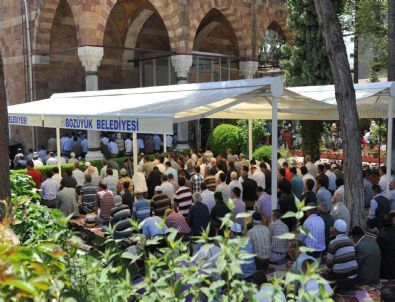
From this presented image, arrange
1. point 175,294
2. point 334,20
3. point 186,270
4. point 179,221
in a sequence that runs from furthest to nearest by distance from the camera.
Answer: point 334,20
point 179,221
point 186,270
point 175,294

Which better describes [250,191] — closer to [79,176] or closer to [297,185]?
[297,185]

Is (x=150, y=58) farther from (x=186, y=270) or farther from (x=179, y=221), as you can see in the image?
(x=186, y=270)

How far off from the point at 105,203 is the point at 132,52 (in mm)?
13470

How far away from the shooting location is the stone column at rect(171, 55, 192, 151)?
1633 cm

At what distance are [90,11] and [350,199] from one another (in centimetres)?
1039

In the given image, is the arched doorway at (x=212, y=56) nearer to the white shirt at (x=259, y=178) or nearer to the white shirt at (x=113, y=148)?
the white shirt at (x=113, y=148)

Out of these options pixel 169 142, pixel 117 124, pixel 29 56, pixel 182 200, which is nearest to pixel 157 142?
pixel 169 142

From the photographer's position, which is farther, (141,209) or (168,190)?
(168,190)

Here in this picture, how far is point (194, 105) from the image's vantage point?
645 centimetres

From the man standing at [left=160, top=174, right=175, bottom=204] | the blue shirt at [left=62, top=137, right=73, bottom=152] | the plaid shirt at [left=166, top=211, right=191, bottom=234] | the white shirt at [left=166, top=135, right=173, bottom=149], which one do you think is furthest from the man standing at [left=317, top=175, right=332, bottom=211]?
the blue shirt at [left=62, top=137, right=73, bottom=152]

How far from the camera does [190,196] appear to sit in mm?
7363

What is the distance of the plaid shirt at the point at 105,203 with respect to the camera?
24.9 ft

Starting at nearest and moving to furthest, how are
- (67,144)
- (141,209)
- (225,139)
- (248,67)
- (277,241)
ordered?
(277,241)
(141,209)
(67,144)
(225,139)
(248,67)

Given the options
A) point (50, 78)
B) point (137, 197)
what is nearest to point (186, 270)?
point (137, 197)
